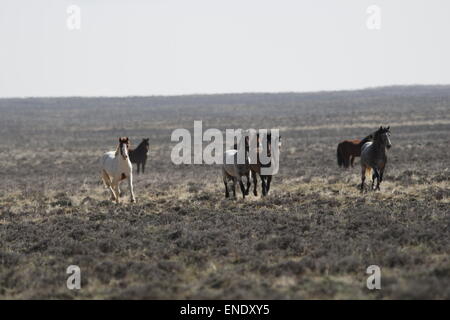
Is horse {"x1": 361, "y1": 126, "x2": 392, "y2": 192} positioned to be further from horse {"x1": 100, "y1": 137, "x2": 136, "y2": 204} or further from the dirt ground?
horse {"x1": 100, "y1": 137, "x2": 136, "y2": 204}

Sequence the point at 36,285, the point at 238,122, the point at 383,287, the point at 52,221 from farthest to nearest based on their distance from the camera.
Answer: the point at 238,122
the point at 52,221
the point at 36,285
the point at 383,287

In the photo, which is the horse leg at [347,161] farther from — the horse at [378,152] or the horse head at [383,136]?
the horse head at [383,136]

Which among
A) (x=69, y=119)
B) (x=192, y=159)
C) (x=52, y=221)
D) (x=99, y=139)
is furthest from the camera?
(x=69, y=119)

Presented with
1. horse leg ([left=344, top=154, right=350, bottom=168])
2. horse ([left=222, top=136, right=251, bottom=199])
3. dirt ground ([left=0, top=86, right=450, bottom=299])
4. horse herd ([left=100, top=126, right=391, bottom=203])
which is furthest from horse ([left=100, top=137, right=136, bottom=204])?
horse leg ([left=344, top=154, right=350, bottom=168])

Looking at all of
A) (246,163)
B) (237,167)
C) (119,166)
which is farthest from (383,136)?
(119,166)

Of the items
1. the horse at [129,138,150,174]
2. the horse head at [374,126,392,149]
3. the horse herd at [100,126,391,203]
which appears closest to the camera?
the horse herd at [100,126,391,203]

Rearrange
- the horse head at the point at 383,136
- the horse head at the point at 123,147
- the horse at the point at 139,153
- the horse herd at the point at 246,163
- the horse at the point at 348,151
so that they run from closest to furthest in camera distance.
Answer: the horse head at the point at 123,147 < the horse herd at the point at 246,163 < the horse head at the point at 383,136 < the horse at the point at 348,151 < the horse at the point at 139,153

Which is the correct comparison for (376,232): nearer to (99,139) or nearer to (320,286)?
(320,286)

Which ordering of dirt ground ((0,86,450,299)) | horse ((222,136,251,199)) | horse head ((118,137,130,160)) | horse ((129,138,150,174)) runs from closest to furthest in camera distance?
dirt ground ((0,86,450,299)) → horse head ((118,137,130,160)) → horse ((222,136,251,199)) → horse ((129,138,150,174))

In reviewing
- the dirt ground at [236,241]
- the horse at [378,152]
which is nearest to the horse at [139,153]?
the dirt ground at [236,241]

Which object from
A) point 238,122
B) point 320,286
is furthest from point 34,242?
point 238,122

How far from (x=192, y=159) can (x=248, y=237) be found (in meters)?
33.2

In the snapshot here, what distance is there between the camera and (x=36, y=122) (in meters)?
102

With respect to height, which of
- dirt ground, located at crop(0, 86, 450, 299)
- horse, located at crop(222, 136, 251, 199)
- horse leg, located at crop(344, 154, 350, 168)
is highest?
horse, located at crop(222, 136, 251, 199)
